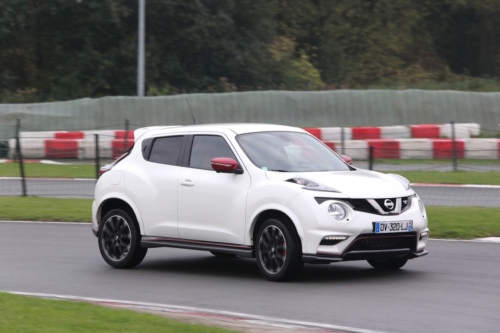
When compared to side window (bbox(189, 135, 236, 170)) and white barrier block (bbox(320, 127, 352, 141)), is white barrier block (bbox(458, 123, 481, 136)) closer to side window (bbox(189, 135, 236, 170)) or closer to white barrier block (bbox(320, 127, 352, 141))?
white barrier block (bbox(320, 127, 352, 141))

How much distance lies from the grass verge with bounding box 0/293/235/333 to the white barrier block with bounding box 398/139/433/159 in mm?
20964

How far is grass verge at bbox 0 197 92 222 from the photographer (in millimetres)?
16938

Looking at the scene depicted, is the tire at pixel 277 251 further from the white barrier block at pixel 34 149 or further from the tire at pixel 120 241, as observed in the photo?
the white barrier block at pixel 34 149

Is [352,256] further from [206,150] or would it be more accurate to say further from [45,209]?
[45,209]

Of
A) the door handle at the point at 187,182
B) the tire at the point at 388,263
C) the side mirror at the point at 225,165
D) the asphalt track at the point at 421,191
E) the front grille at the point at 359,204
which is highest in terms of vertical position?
the side mirror at the point at 225,165

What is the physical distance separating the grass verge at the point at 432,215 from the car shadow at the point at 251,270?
308 centimetres

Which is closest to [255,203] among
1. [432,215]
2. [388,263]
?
[388,263]

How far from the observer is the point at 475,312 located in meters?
7.81

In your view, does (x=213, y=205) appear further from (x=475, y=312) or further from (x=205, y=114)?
(x=205, y=114)

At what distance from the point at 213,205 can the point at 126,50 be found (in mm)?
40237

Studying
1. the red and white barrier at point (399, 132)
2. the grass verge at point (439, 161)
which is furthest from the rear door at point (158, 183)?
the red and white barrier at point (399, 132)

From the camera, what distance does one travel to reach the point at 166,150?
1084 centimetres

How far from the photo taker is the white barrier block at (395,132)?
30.5 metres

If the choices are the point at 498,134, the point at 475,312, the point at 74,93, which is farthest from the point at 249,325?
the point at 74,93
